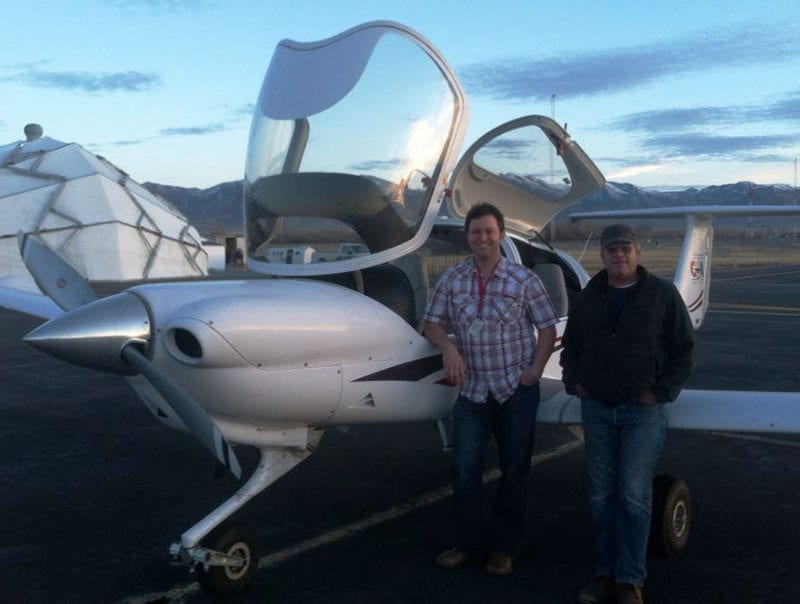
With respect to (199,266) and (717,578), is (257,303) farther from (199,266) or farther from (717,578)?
(199,266)

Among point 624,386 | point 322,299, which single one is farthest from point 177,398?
point 624,386

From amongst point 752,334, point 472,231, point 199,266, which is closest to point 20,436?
point 472,231

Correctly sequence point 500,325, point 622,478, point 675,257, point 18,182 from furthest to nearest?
point 675,257, point 18,182, point 500,325, point 622,478

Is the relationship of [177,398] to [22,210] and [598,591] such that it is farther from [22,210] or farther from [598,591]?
[22,210]

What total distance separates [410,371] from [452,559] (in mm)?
1036

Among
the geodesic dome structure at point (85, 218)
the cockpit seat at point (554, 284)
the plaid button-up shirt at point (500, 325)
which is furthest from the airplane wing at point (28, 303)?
the geodesic dome structure at point (85, 218)

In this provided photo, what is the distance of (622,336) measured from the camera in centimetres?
383

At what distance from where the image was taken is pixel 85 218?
32.5 metres

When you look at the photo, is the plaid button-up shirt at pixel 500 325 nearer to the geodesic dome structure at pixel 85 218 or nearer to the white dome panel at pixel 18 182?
the geodesic dome structure at pixel 85 218

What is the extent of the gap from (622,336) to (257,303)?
5.64ft

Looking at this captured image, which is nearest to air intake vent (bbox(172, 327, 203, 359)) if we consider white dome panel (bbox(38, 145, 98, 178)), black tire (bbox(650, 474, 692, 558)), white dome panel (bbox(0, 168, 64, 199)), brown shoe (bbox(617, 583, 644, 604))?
brown shoe (bbox(617, 583, 644, 604))

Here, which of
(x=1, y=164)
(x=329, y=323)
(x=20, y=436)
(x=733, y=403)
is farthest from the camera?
(x=1, y=164)

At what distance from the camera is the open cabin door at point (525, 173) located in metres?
5.64

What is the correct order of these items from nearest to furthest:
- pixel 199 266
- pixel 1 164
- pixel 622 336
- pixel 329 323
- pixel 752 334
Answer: pixel 622 336 < pixel 329 323 < pixel 752 334 < pixel 1 164 < pixel 199 266
